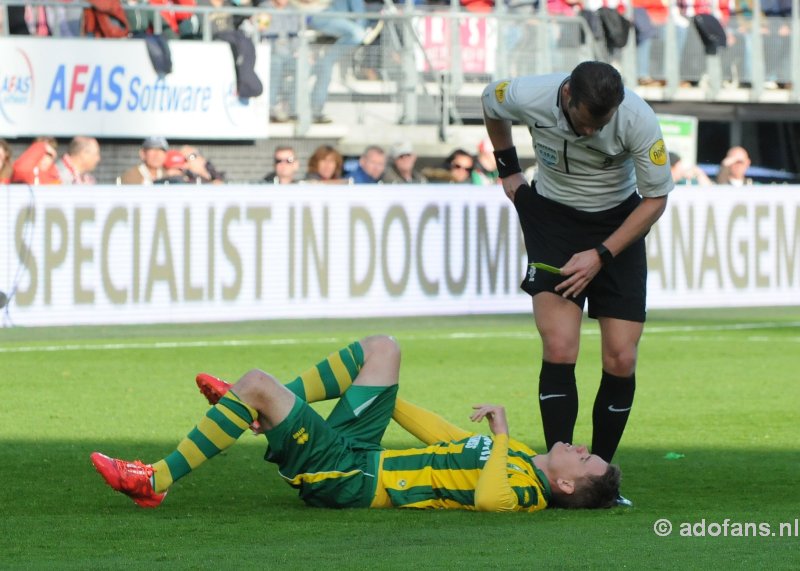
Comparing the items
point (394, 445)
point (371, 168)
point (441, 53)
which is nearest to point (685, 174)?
point (441, 53)

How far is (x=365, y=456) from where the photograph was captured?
23.2 ft

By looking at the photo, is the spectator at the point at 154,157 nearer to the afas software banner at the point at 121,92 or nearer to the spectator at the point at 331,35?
the afas software banner at the point at 121,92

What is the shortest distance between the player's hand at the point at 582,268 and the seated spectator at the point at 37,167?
9800mm

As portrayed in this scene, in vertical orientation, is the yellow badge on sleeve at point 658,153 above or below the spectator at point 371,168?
above

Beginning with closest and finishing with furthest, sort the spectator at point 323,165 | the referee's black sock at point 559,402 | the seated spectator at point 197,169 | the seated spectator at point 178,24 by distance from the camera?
the referee's black sock at point 559,402 < the seated spectator at point 197,169 < the spectator at point 323,165 < the seated spectator at point 178,24

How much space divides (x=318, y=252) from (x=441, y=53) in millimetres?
6704

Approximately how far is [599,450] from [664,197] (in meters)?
1.23

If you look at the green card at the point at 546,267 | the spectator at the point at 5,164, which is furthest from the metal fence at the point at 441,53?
the green card at the point at 546,267

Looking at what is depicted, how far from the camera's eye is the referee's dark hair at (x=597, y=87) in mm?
6930

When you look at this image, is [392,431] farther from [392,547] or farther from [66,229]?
[66,229]

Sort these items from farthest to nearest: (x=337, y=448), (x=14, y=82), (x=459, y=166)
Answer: (x=14, y=82)
(x=459, y=166)
(x=337, y=448)

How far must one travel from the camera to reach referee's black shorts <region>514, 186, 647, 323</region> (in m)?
7.75

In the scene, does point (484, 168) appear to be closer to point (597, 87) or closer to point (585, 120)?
point (585, 120)

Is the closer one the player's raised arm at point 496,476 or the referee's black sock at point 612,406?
the player's raised arm at point 496,476
